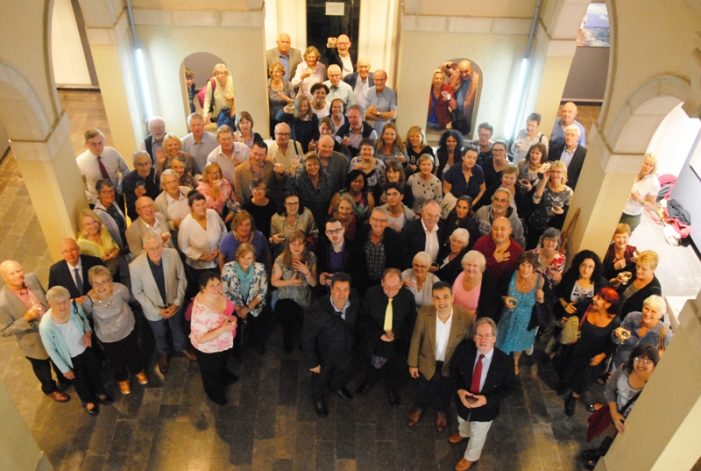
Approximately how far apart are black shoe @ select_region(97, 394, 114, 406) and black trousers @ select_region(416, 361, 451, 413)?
3.22 meters

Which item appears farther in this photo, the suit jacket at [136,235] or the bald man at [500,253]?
the suit jacket at [136,235]

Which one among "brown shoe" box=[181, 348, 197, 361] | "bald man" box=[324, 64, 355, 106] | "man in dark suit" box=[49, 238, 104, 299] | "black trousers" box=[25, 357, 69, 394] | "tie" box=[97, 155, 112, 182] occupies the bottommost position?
"brown shoe" box=[181, 348, 197, 361]

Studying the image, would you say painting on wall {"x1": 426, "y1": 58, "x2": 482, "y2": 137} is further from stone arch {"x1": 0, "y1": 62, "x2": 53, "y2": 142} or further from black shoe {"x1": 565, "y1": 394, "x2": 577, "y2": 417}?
stone arch {"x1": 0, "y1": 62, "x2": 53, "y2": 142}

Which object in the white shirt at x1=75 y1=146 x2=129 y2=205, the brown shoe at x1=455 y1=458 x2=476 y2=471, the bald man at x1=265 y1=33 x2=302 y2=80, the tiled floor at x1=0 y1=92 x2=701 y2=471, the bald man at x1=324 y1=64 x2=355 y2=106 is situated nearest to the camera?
the brown shoe at x1=455 y1=458 x2=476 y2=471

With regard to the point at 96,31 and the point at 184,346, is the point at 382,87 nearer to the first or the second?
the point at 96,31

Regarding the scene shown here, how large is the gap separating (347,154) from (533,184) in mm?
2367

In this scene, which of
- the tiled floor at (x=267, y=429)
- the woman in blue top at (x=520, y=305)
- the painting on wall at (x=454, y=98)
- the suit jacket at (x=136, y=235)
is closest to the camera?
the woman in blue top at (x=520, y=305)

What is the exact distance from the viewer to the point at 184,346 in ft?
22.9

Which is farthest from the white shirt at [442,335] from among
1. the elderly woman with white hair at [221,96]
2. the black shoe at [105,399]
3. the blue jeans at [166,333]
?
the elderly woman with white hair at [221,96]

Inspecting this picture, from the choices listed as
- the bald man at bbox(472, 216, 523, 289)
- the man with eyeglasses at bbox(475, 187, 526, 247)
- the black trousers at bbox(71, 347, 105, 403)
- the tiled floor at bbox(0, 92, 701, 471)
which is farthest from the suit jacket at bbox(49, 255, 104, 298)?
the man with eyeglasses at bbox(475, 187, 526, 247)

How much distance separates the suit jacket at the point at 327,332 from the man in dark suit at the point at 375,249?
740 millimetres

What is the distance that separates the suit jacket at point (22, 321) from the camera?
229 inches

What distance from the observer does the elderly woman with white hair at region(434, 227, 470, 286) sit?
6.35 metres

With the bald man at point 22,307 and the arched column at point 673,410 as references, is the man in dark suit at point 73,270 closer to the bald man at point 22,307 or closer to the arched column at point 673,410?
the bald man at point 22,307
